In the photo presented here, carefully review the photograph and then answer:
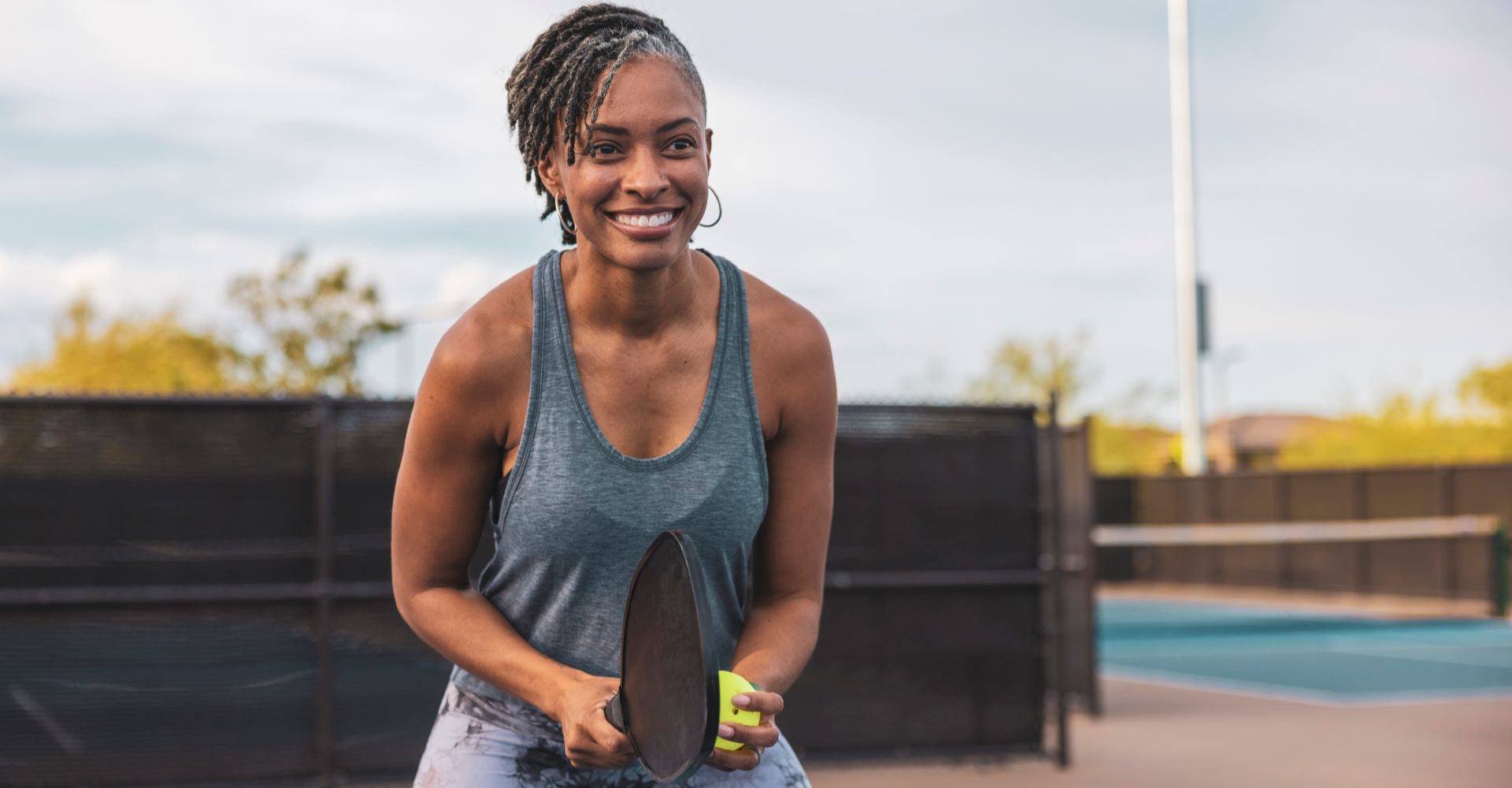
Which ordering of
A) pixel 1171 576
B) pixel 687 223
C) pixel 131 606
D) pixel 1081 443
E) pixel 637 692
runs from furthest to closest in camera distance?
pixel 1171 576 → pixel 1081 443 → pixel 131 606 → pixel 687 223 → pixel 637 692

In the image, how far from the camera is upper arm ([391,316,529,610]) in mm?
2154

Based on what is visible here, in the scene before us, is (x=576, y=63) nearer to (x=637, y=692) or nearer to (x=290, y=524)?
(x=637, y=692)

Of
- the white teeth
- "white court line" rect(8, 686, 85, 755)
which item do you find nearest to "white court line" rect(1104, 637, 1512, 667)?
"white court line" rect(8, 686, 85, 755)

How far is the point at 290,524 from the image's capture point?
7.56m

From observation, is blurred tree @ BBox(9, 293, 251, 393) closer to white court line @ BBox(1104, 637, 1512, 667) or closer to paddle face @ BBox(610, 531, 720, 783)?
white court line @ BBox(1104, 637, 1512, 667)

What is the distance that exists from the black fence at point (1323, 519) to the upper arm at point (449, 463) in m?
20.9

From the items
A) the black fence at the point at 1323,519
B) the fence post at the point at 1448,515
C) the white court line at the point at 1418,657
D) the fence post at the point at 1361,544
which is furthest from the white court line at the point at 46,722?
the fence post at the point at 1361,544

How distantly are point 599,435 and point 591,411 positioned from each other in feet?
0.16

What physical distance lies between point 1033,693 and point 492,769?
271 inches

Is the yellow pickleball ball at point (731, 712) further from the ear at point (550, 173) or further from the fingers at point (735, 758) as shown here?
the ear at point (550, 173)

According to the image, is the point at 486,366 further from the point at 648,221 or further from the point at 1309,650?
the point at 1309,650

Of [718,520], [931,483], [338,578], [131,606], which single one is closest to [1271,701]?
[931,483]

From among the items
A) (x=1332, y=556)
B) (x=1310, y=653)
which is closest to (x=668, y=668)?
(x=1310, y=653)

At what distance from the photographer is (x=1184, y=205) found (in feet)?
92.7
